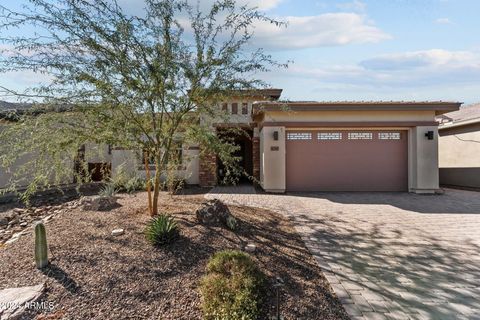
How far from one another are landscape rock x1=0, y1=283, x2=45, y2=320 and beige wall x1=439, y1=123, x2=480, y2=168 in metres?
15.8

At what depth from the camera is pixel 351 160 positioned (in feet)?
38.0

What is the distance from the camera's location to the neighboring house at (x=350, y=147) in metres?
11.1

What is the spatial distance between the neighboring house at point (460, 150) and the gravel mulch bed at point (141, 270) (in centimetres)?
1150

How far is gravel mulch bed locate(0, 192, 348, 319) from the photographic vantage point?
3.10 m

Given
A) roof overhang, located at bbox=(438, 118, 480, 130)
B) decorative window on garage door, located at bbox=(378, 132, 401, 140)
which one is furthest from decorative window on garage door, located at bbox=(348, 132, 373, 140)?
roof overhang, located at bbox=(438, 118, 480, 130)

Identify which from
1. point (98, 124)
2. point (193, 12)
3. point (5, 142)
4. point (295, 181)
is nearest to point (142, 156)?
point (98, 124)

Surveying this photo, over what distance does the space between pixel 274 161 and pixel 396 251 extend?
6.60m

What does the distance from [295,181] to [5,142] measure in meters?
9.39

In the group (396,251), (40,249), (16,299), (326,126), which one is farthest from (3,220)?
(326,126)

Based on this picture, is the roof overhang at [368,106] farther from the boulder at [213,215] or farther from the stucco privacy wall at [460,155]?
the boulder at [213,215]

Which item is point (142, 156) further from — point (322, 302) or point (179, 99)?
point (322, 302)

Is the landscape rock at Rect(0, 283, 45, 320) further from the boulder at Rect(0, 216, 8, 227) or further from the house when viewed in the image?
the house

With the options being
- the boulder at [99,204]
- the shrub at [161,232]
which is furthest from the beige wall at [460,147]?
the boulder at [99,204]

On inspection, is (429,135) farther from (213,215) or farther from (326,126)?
(213,215)
